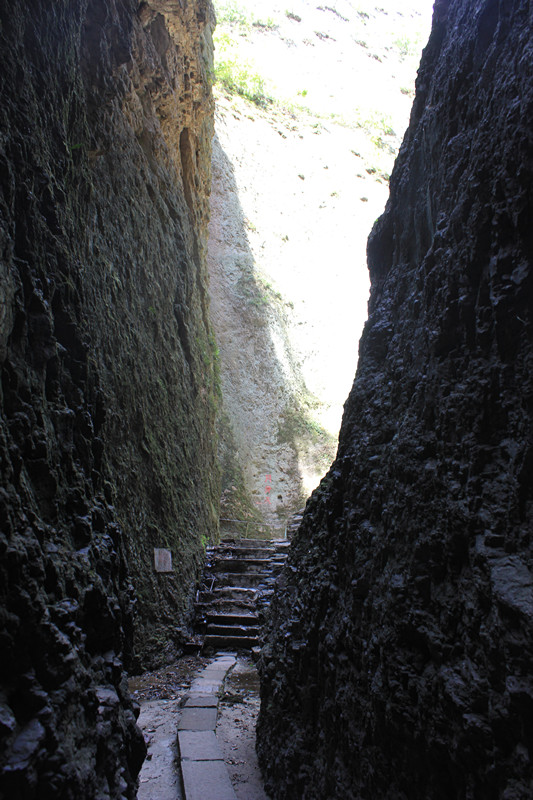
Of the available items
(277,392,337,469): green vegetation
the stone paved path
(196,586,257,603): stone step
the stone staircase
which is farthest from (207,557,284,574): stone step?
(277,392,337,469): green vegetation

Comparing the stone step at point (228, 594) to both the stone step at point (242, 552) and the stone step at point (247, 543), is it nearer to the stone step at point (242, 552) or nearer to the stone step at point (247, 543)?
the stone step at point (242, 552)

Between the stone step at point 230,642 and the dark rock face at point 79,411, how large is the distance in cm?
55

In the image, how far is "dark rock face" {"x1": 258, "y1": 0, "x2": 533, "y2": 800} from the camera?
171 centimetres

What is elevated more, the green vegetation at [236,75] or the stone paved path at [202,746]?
the green vegetation at [236,75]

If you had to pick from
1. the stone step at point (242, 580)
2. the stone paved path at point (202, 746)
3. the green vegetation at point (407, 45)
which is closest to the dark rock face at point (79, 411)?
the stone paved path at point (202, 746)

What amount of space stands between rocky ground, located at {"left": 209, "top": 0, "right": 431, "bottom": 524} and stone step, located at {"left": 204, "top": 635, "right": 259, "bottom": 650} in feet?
23.0

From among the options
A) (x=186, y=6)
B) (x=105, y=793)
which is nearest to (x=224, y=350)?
(x=186, y=6)

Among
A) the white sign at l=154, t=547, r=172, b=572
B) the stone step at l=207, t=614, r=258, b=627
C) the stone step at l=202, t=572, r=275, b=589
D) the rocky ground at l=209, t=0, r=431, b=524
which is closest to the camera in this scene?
the white sign at l=154, t=547, r=172, b=572

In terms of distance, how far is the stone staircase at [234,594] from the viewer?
749 centimetres

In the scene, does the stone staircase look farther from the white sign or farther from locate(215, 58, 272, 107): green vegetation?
locate(215, 58, 272, 107): green vegetation

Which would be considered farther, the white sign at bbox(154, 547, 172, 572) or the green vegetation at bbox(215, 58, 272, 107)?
the green vegetation at bbox(215, 58, 272, 107)

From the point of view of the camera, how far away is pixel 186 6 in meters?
8.67

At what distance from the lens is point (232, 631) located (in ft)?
24.9

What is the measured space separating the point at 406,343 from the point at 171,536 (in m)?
5.13
